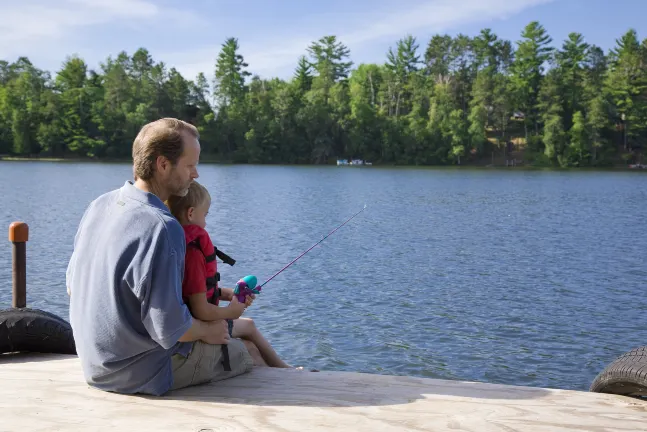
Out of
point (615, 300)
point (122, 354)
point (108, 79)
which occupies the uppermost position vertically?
point (108, 79)

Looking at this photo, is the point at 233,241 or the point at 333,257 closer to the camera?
the point at 333,257

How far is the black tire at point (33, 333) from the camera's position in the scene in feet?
14.7

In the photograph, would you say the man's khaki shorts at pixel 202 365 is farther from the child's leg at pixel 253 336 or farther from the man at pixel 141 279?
the child's leg at pixel 253 336

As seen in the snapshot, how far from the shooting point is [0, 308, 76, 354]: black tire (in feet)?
14.7

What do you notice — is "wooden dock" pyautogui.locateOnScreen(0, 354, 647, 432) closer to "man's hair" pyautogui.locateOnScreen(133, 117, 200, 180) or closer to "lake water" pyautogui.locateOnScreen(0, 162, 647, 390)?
"man's hair" pyautogui.locateOnScreen(133, 117, 200, 180)

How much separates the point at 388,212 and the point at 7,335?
2408 centimetres

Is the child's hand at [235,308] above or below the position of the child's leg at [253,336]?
above

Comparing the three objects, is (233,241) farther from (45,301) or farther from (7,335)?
(7,335)

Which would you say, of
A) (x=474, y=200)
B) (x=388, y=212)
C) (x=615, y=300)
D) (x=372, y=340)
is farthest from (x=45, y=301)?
(x=474, y=200)

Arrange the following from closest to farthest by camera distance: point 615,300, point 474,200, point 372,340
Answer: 1. point 372,340
2. point 615,300
3. point 474,200

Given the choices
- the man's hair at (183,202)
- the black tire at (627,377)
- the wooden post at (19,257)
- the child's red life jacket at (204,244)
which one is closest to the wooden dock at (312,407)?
the black tire at (627,377)

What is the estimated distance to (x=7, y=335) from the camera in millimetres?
4465

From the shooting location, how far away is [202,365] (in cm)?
345

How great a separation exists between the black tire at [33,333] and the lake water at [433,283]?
392cm
